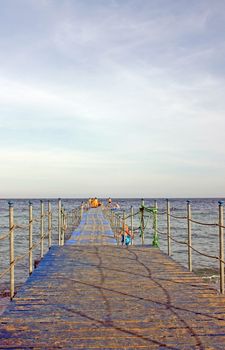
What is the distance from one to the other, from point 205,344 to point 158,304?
5.51 ft

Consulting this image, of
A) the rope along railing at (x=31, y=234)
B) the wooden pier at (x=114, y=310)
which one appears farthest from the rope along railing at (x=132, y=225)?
the wooden pier at (x=114, y=310)

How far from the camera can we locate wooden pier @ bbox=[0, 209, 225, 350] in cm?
458

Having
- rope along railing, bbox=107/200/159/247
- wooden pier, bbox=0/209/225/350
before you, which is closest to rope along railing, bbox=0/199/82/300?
wooden pier, bbox=0/209/225/350

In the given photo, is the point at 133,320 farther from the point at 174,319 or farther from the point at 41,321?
the point at 41,321

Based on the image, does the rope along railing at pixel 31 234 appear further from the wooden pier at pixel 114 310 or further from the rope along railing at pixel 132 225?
the rope along railing at pixel 132 225

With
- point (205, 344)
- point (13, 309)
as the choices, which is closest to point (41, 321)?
point (13, 309)

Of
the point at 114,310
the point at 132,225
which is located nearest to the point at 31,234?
the point at 114,310

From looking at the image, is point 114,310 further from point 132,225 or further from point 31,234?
Answer: point 132,225

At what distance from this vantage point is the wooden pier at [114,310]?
180 inches

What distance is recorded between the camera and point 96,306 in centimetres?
595

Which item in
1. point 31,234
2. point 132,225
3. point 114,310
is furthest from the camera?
point 132,225

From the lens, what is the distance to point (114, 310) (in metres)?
5.74

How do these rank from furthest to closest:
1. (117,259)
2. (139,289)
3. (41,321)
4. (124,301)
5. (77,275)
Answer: (117,259) → (77,275) → (139,289) → (124,301) → (41,321)

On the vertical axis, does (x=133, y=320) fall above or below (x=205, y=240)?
above
